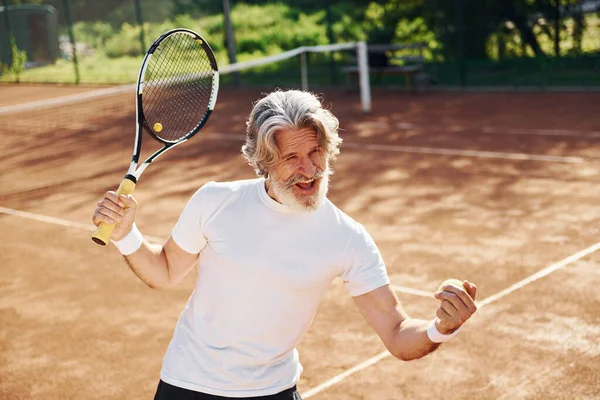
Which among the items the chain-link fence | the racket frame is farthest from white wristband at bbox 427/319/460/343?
the chain-link fence

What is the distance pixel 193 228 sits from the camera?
3.39 meters

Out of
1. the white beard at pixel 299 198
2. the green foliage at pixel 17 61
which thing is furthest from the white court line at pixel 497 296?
the green foliage at pixel 17 61

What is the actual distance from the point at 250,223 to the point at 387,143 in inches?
428

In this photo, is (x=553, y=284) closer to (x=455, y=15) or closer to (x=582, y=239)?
(x=582, y=239)

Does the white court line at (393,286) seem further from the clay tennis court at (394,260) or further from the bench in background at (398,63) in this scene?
the bench in background at (398,63)

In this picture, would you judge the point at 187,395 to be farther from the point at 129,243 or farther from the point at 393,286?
the point at 393,286

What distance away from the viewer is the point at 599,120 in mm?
14430

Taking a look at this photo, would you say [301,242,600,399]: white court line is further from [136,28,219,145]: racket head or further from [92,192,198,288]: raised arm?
[92,192,198,288]: raised arm

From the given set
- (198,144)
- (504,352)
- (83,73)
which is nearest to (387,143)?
(198,144)

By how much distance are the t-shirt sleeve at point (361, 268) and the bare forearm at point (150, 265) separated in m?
0.71

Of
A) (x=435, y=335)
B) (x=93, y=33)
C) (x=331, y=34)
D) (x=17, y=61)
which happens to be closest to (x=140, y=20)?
(x=93, y=33)

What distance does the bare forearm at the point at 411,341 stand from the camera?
10.2 feet

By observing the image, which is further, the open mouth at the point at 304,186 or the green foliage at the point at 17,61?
the green foliage at the point at 17,61

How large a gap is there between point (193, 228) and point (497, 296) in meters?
3.94
